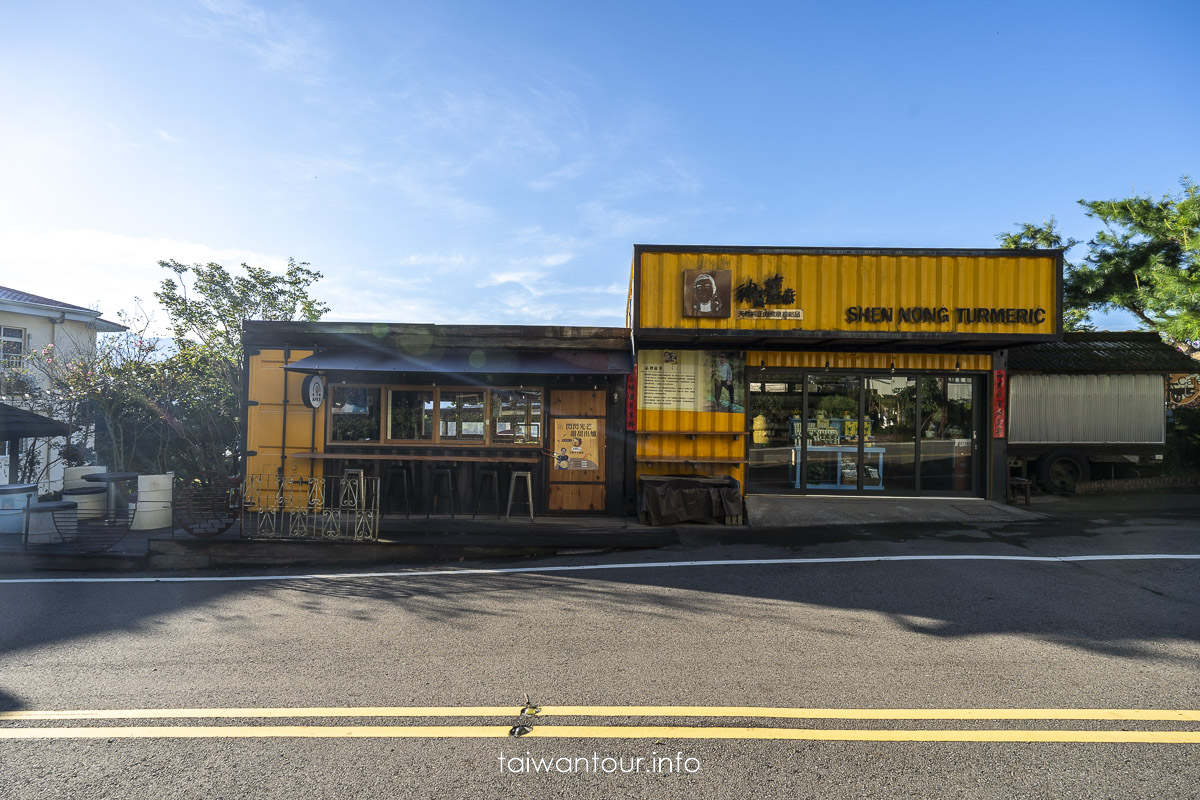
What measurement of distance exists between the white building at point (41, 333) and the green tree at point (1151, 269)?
2633cm

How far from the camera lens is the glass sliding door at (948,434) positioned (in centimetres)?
1229

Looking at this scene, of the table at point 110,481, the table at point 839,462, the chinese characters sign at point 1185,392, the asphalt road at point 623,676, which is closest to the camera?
the asphalt road at point 623,676

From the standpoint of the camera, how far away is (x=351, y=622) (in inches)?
221

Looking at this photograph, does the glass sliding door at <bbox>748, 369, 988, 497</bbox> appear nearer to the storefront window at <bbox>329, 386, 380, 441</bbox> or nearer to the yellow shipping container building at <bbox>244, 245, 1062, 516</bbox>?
the yellow shipping container building at <bbox>244, 245, 1062, 516</bbox>

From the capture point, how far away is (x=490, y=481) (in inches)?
444

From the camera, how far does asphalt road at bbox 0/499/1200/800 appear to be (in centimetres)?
314

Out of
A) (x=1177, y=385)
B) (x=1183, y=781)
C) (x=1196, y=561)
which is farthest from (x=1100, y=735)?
(x=1177, y=385)

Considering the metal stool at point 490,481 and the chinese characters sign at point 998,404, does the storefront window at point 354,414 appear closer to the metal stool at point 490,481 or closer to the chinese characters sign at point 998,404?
the metal stool at point 490,481

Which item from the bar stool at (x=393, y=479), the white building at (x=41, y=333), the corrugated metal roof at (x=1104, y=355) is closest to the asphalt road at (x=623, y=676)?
the bar stool at (x=393, y=479)

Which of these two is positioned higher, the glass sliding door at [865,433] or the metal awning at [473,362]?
the metal awning at [473,362]

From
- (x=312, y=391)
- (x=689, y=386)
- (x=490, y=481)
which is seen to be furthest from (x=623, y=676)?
(x=312, y=391)

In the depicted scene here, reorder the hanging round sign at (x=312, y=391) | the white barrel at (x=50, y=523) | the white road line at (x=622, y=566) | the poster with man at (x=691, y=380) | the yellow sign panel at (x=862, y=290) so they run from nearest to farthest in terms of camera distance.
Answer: the white road line at (x=622, y=566) < the white barrel at (x=50, y=523) < the hanging round sign at (x=312, y=391) < the yellow sign panel at (x=862, y=290) < the poster with man at (x=691, y=380)

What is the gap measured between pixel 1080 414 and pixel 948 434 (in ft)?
12.3
